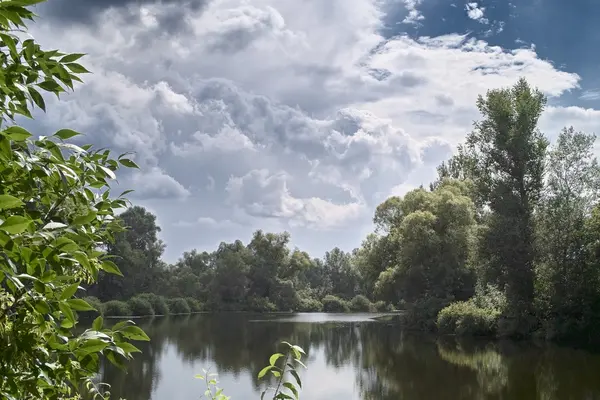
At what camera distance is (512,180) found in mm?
28828

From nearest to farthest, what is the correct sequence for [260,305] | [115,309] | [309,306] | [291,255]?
[115,309]
[260,305]
[309,306]
[291,255]

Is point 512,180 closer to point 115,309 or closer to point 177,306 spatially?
point 115,309

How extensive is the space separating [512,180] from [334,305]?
137ft

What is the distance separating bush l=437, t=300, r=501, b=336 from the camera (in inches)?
1105

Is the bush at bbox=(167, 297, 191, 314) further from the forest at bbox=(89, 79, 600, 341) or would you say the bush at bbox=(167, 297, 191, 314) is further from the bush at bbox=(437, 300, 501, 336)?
the bush at bbox=(437, 300, 501, 336)

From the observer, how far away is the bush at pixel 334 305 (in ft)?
216

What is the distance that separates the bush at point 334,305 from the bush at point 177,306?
18322 mm

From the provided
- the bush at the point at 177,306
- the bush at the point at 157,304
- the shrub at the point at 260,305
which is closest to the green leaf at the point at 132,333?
the bush at the point at 157,304

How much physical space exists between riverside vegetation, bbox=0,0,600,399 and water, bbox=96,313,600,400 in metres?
4.27

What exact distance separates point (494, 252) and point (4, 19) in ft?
94.1

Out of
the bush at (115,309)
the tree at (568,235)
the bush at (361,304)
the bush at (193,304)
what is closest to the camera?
the tree at (568,235)

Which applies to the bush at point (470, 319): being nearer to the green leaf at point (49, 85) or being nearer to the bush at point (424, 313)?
the bush at point (424, 313)

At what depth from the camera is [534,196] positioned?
2852 cm

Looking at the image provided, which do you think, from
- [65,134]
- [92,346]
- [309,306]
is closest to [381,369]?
[92,346]
